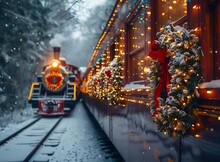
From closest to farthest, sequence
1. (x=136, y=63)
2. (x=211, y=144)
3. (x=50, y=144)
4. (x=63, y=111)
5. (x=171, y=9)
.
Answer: (x=211, y=144) → (x=171, y=9) → (x=136, y=63) → (x=50, y=144) → (x=63, y=111)

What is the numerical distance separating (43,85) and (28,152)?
1085 centimetres

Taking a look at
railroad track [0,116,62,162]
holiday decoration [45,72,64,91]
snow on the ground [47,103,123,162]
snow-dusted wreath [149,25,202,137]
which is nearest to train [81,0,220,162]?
snow-dusted wreath [149,25,202,137]

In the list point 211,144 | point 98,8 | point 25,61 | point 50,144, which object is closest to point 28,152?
point 50,144

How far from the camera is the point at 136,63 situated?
5.35 metres

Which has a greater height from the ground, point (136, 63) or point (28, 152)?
point (136, 63)

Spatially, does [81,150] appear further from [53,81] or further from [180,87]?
[53,81]

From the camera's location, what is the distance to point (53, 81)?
17.9 meters

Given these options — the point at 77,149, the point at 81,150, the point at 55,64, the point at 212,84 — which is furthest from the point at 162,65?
the point at 55,64

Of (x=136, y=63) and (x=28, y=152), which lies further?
(x=28, y=152)

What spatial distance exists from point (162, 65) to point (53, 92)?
15.6 meters

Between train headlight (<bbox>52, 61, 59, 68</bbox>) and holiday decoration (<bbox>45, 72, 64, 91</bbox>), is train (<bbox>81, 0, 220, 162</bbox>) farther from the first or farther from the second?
train headlight (<bbox>52, 61, 59, 68</bbox>)

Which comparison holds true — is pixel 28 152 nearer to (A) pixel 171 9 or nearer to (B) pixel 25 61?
(A) pixel 171 9

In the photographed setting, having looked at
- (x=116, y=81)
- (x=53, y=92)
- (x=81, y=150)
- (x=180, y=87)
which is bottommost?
(x=81, y=150)

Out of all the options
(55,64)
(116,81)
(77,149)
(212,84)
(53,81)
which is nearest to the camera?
(212,84)
